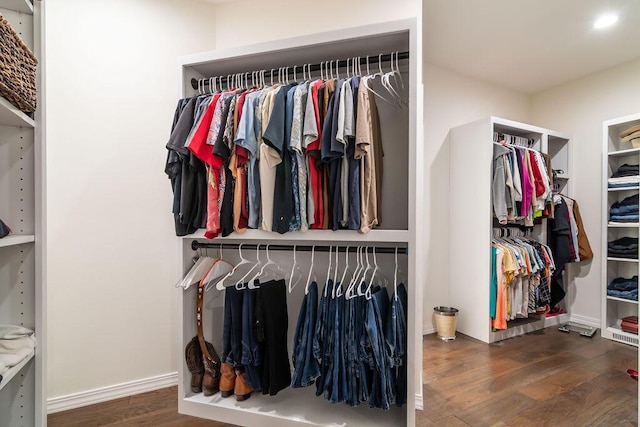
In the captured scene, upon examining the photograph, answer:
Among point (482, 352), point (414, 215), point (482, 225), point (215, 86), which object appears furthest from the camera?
point (482, 225)

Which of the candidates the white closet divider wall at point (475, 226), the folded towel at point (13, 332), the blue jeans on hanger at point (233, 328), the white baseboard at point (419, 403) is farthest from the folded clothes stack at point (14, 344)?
the white closet divider wall at point (475, 226)

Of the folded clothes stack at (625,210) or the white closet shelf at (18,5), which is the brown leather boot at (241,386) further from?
the folded clothes stack at (625,210)

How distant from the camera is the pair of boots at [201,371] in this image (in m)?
1.61

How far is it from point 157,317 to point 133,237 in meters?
0.56

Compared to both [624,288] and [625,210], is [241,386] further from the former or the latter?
[625,210]

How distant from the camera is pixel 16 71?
862mm

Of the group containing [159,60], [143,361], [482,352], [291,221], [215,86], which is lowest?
[482,352]

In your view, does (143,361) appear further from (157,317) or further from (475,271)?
(475,271)

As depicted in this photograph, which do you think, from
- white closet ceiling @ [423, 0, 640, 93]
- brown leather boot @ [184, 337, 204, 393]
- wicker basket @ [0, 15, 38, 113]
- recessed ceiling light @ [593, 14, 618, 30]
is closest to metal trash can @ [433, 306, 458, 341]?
brown leather boot @ [184, 337, 204, 393]

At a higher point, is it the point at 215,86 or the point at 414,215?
the point at 215,86

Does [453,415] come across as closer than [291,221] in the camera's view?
No

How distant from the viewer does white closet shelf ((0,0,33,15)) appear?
36.7 inches

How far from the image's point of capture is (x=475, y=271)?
2.83 m

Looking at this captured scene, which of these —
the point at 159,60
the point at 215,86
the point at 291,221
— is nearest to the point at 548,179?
the point at 291,221
